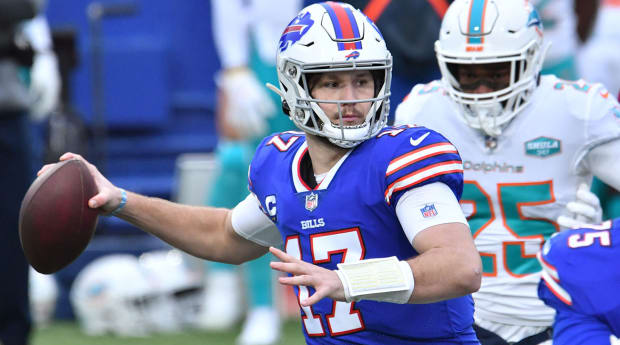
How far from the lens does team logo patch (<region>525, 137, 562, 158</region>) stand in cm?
334

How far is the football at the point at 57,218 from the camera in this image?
2789mm

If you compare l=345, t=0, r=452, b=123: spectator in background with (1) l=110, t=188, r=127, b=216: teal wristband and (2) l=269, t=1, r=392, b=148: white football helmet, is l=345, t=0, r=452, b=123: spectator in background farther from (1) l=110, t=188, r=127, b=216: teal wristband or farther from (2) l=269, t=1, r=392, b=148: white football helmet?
(1) l=110, t=188, r=127, b=216: teal wristband

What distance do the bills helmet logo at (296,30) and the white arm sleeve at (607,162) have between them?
0.99m

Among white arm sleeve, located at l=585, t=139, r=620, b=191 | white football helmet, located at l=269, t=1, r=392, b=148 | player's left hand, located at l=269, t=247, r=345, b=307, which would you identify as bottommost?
white arm sleeve, located at l=585, t=139, r=620, b=191

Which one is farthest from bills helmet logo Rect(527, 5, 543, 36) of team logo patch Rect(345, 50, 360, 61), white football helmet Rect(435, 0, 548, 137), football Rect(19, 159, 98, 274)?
football Rect(19, 159, 98, 274)

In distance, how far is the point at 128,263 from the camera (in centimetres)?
600

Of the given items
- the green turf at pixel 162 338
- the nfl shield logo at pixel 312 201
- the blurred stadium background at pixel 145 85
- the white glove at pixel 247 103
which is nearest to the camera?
the nfl shield logo at pixel 312 201

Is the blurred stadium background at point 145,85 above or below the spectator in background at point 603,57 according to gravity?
below

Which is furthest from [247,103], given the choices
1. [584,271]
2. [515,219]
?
[584,271]

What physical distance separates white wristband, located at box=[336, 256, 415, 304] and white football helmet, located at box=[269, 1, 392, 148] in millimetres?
440

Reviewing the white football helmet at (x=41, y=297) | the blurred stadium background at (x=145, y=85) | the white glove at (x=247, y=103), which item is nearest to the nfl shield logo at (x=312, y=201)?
the white glove at (x=247, y=103)

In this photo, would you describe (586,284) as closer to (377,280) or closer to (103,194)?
(377,280)

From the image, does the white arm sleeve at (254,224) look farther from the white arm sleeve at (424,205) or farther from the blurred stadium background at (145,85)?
the blurred stadium background at (145,85)

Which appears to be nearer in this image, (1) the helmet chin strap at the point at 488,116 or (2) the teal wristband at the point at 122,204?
(2) the teal wristband at the point at 122,204
